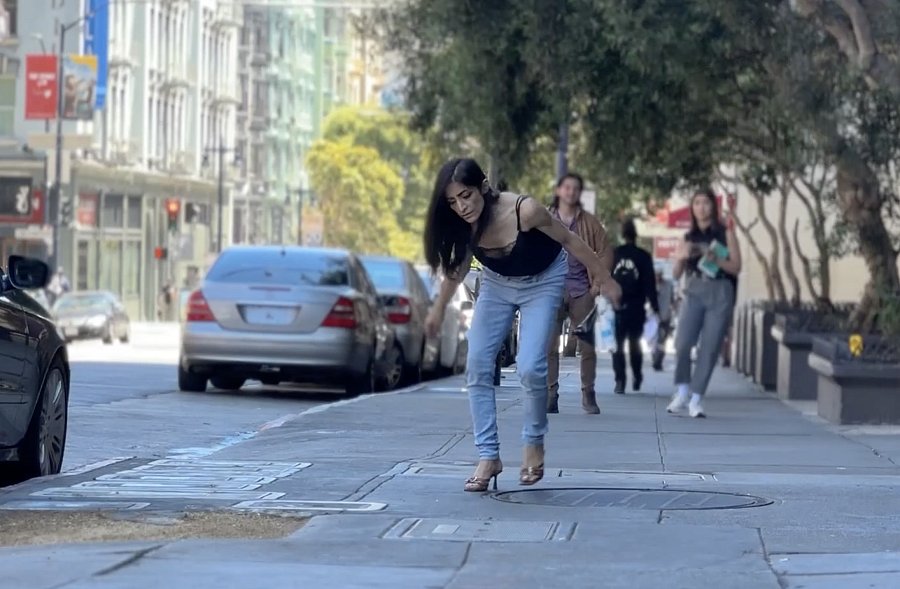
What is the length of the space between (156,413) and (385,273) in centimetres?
804

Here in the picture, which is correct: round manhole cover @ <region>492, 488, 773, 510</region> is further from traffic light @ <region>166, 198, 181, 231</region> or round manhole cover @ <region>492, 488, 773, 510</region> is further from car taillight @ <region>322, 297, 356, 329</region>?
traffic light @ <region>166, 198, 181, 231</region>

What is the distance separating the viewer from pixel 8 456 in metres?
9.08

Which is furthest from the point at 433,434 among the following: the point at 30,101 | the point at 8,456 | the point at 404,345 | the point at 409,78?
the point at 30,101

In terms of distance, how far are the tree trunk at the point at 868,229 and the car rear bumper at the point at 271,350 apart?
4850 mm

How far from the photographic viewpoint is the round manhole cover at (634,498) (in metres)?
8.34

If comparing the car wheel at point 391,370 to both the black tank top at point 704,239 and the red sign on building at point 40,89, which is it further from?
the red sign on building at point 40,89

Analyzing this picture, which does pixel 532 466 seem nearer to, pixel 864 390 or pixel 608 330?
pixel 864 390

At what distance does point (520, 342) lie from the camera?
881 centimetres

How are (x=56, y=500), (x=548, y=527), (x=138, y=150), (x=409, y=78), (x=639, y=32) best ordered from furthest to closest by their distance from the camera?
(x=138, y=150), (x=409, y=78), (x=639, y=32), (x=56, y=500), (x=548, y=527)

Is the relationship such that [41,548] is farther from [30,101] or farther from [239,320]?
[30,101]

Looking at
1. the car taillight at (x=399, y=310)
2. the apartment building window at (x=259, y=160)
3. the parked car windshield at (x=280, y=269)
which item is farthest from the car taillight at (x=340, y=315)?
the apartment building window at (x=259, y=160)

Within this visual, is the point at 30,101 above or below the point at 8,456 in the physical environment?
above

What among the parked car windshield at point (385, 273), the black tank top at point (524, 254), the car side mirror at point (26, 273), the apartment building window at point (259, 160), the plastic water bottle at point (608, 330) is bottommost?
the plastic water bottle at point (608, 330)

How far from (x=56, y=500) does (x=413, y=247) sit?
76.8 m
